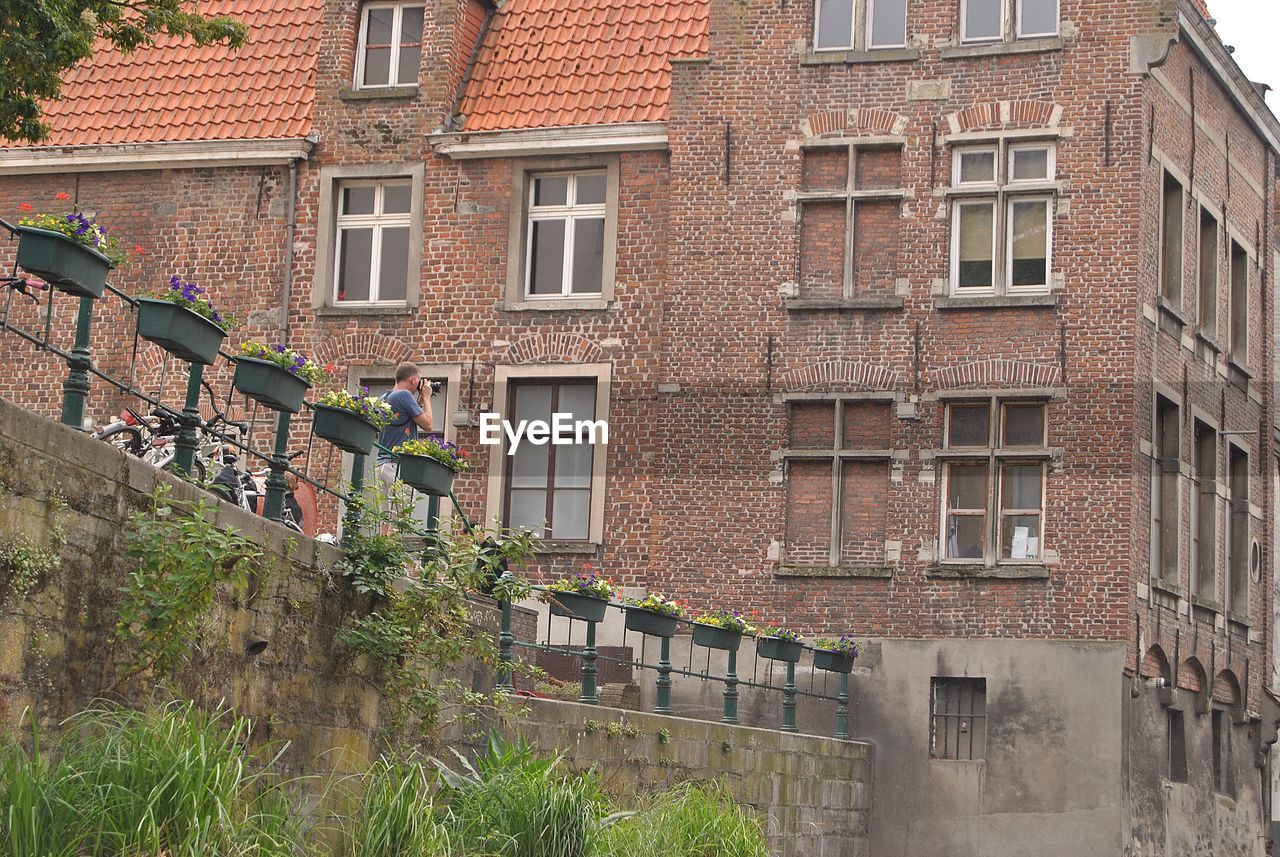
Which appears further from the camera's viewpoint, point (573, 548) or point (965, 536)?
point (573, 548)

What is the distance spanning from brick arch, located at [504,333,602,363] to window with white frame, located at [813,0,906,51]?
14.3 feet

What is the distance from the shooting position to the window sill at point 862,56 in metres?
23.5

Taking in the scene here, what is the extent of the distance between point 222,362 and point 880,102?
8.42 meters

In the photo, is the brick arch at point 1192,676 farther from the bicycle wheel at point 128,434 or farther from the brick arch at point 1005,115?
the bicycle wheel at point 128,434

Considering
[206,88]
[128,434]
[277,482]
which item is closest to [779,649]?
[128,434]

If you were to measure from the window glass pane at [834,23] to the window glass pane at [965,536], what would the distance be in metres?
5.67

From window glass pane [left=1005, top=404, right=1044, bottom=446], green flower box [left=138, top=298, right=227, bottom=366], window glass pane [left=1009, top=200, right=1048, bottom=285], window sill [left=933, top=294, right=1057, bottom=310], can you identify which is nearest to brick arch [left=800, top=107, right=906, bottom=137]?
window glass pane [left=1009, top=200, right=1048, bottom=285]

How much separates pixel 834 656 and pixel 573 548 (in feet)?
11.5

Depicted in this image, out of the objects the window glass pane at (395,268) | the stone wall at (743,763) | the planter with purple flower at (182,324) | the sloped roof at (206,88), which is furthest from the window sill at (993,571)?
the planter with purple flower at (182,324)

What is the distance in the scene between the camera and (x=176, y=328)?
1045 cm

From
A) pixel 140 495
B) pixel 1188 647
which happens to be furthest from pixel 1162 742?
pixel 140 495

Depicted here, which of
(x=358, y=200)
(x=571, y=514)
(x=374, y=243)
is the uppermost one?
(x=358, y=200)

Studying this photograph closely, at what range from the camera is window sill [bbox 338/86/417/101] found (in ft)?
82.4

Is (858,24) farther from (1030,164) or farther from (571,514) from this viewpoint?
(571,514)
